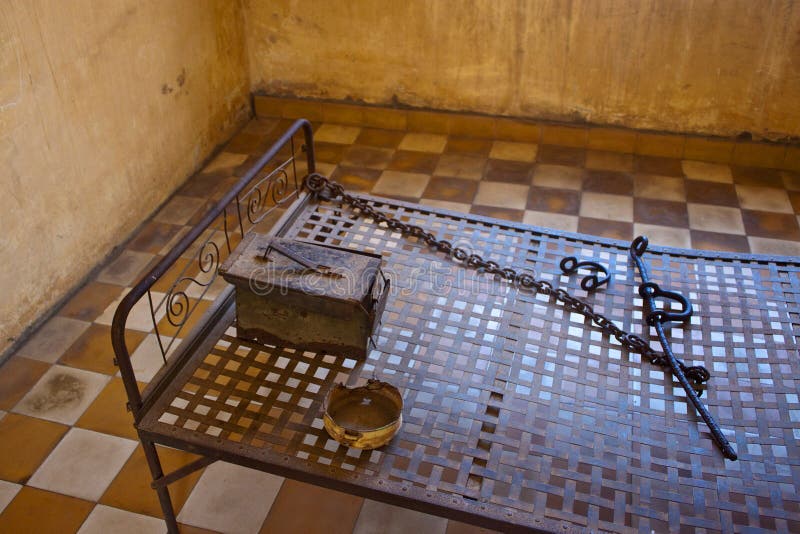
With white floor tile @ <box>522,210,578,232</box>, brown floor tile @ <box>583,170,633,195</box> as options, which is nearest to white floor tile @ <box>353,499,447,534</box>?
white floor tile @ <box>522,210,578,232</box>

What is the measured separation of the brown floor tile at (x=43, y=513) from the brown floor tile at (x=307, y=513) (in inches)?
30.9

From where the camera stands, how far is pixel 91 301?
13.6 feet

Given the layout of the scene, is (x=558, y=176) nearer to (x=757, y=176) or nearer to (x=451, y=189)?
(x=451, y=189)

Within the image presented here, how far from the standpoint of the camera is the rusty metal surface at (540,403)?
256cm

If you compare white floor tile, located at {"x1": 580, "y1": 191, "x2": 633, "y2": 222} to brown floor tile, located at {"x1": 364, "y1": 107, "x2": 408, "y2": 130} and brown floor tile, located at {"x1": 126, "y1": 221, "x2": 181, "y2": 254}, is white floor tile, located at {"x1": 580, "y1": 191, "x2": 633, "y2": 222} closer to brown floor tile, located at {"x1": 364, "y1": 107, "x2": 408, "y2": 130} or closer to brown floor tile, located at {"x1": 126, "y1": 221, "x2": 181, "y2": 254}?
brown floor tile, located at {"x1": 364, "y1": 107, "x2": 408, "y2": 130}

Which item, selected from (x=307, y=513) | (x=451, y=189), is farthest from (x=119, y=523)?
(x=451, y=189)

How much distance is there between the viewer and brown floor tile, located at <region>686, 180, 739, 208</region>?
5.00 meters

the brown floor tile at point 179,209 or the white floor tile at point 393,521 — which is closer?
the white floor tile at point 393,521

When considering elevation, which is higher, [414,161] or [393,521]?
[414,161]

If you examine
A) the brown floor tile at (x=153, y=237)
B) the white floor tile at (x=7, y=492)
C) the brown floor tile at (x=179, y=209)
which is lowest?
the white floor tile at (x=7, y=492)

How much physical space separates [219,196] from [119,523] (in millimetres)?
2540

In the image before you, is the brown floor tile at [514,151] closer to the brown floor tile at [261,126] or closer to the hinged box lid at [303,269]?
the brown floor tile at [261,126]

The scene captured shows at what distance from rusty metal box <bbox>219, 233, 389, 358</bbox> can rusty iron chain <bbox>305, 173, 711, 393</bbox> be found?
66cm

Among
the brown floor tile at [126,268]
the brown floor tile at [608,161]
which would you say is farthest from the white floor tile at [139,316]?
the brown floor tile at [608,161]
